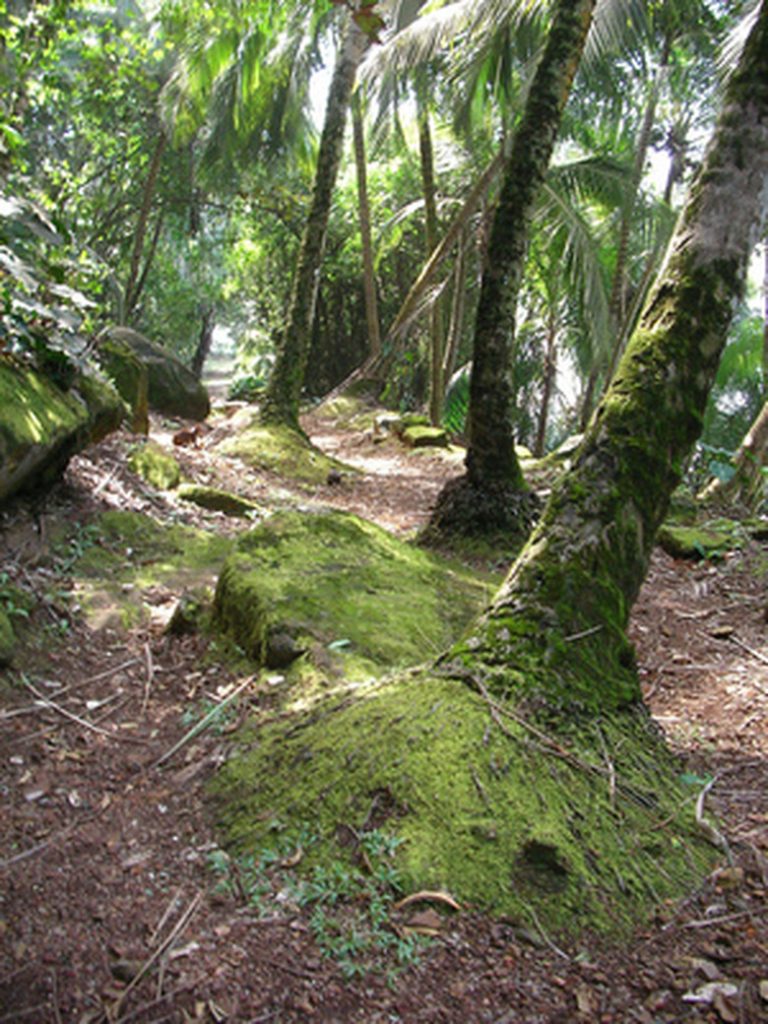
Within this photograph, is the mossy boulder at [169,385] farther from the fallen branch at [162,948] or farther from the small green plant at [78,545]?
the fallen branch at [162,948]

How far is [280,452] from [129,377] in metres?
1.89

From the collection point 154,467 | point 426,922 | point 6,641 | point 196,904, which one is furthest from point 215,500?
point 426,922

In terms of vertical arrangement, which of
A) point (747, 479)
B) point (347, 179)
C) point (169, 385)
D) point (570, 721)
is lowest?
point (570, 721)

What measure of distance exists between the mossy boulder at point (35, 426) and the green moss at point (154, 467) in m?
1.03

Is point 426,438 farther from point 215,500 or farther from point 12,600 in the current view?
point 12,600

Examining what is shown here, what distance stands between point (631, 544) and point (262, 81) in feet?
45.7

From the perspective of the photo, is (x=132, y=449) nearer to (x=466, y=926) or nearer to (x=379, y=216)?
(x=466, y=926)

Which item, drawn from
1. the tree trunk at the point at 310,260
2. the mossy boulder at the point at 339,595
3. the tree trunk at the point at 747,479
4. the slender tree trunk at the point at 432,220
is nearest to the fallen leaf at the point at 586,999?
the mossy boulder at the point at 339,595

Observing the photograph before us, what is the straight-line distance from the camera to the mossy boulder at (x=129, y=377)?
7.88m

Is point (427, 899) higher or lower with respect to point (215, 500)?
lower

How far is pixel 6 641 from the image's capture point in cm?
334

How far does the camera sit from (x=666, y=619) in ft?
17.0

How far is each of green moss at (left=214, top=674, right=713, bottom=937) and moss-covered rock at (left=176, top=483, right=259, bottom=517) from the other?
12.7ft

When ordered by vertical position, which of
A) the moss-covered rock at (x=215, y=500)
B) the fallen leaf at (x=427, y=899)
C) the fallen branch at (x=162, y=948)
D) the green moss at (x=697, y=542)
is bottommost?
the fallen branch at (x=162, y=948)
